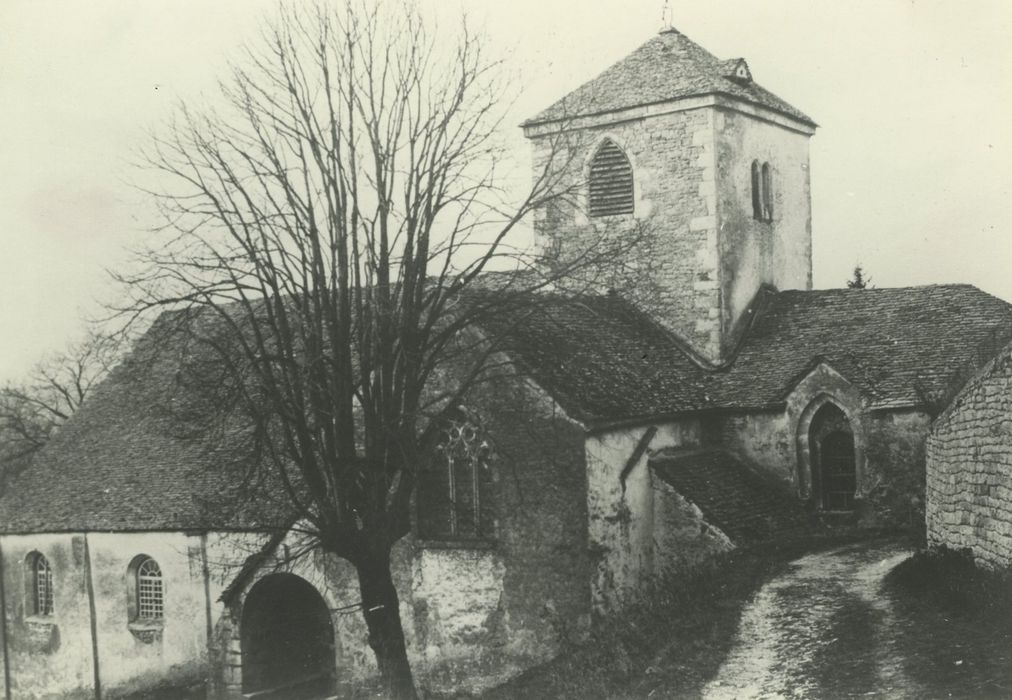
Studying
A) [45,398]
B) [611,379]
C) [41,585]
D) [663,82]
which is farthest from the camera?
[45,398]

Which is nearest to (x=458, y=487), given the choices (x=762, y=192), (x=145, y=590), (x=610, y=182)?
(x=145, y=590)

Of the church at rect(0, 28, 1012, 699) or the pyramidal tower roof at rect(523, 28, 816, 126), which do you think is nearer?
the church at rect(0, 28, 1012, 699)

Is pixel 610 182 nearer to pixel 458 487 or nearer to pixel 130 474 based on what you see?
pixel 458 487

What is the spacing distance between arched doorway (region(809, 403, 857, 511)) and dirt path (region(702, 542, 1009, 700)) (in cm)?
620

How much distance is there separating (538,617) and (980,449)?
8317mm

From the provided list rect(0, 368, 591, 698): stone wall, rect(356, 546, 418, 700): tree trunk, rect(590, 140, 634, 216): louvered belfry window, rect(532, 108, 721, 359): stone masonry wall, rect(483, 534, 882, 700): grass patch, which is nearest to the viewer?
rect(483, 534, 882, 700): grass patch

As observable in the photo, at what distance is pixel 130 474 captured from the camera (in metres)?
24.6

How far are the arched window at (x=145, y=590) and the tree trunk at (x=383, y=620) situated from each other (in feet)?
30.8

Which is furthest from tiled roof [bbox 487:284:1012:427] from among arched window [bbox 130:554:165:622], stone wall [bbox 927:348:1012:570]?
arched window [bbox 130:554:165:622]

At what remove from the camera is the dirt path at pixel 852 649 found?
32.9 ft

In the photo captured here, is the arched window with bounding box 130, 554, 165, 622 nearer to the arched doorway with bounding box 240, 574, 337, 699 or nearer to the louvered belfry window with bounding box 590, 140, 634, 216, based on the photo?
the arched doorway with bounding box 240, 574, 337, 699

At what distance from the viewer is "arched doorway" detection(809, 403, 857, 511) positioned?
21625 mm

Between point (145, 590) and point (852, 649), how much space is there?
1674cm

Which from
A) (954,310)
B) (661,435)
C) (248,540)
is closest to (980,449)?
(661,435)
